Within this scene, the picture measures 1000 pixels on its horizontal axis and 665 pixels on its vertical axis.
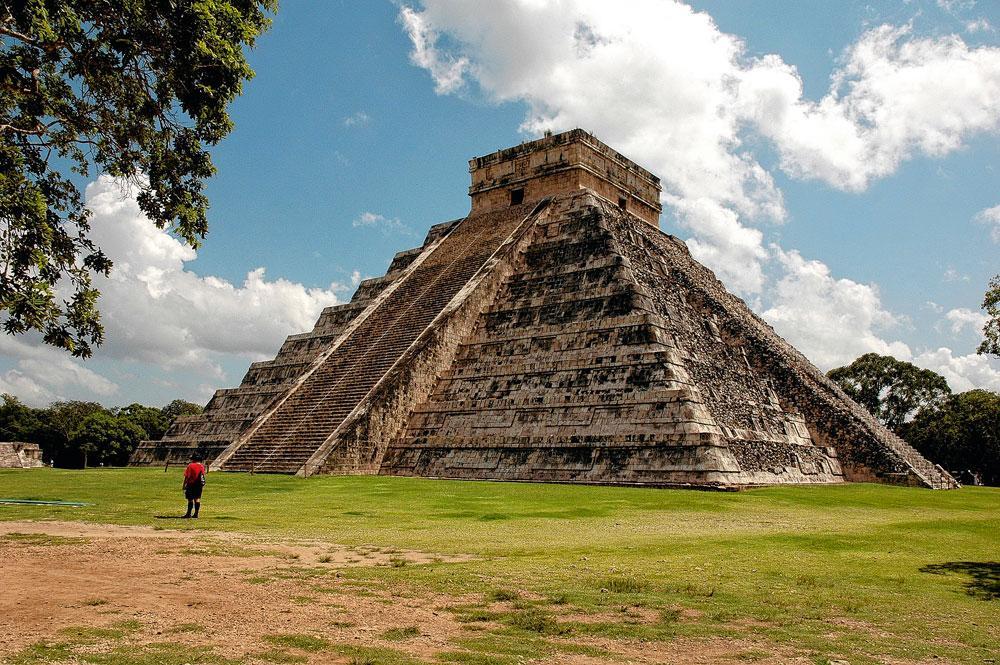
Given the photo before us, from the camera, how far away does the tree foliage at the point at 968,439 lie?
3178 cm

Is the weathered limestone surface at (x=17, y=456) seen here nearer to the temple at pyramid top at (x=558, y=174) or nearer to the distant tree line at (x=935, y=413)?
the temple at pyramid top at (x=558, y=174)

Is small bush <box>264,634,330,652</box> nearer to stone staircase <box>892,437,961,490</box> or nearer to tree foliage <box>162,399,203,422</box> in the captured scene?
stone staircase <box>892,437,961,490</box>

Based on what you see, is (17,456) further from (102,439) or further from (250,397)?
(102,439)

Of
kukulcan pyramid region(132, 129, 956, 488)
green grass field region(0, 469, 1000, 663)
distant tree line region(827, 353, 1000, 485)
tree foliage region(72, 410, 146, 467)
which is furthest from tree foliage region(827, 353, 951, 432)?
tree foliage region(72, 410, 146, 467)

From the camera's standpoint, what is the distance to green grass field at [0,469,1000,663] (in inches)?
189

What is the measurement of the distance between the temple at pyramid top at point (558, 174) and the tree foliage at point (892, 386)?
20.3m

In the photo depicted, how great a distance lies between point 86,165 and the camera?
11148mm

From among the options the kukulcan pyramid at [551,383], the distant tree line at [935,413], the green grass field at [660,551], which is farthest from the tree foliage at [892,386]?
the green grass field at [660,551]

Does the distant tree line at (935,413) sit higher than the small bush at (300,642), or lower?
higher

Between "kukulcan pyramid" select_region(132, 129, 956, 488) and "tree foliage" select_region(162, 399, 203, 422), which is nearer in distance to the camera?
"kukulcan pyramid" select_region(132, 129, 956, 488)

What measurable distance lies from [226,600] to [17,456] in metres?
→ 23.4

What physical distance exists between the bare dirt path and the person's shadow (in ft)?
9.07

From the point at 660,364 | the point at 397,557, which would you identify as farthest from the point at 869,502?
the point at 397,557

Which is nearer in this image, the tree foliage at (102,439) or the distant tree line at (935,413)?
the distant tree line at (935,413)
